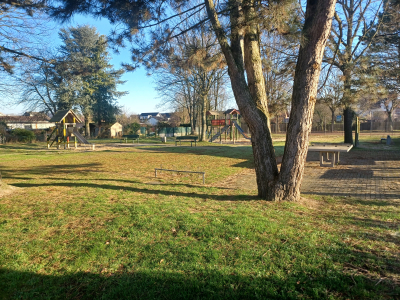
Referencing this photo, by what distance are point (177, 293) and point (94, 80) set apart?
43.0 metres

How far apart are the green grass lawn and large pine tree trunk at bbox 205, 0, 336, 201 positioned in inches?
21.3

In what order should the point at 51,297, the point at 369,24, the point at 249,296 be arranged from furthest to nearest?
the point at 369,24 < the point at 51,297 < the point at 249,296

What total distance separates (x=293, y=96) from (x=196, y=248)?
11.5 feet

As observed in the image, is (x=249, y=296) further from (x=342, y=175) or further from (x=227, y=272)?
(x=342, y=175)

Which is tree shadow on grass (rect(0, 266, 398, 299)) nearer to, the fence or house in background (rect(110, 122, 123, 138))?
house in background (rect(110, 122, 123, 138))

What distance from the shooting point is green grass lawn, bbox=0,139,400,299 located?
2.94 m

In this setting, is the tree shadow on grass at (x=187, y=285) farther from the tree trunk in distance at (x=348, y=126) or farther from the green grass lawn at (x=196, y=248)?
the tree trunk in distance at (x=348, y=126)

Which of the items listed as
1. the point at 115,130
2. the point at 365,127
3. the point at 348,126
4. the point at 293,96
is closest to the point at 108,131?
the point at 115,130

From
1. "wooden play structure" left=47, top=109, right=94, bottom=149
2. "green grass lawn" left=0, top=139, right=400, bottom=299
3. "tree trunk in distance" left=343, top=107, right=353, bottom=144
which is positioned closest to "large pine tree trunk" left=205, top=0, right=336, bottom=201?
"green grass lawn" left=0, top=139, right=400, bottom=299

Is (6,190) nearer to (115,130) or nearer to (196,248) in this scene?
(196,248)

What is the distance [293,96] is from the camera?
5.48 m

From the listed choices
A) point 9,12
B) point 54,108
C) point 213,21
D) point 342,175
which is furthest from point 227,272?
point 54,108

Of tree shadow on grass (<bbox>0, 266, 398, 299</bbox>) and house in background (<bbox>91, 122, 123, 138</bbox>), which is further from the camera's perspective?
house in background (<bbox>91, 122, 123, 138</bbox>)

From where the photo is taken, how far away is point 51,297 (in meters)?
2.96
